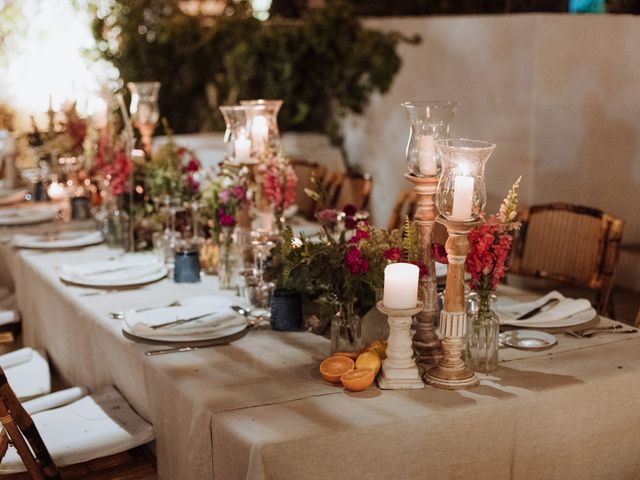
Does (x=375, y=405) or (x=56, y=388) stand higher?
(x=375, y=405)

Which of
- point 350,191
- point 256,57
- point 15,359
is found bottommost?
point 15,359

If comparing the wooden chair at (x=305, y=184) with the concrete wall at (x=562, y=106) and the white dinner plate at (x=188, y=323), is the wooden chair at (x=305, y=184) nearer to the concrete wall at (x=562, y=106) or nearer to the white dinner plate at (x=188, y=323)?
the concrete wall at (x=562, y=106)

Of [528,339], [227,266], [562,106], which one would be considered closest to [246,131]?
[227,266]

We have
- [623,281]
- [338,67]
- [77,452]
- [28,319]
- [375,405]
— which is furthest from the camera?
[338,67]

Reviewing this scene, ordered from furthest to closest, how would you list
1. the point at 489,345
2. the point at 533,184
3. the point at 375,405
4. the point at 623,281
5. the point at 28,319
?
the point at 533,184 < the point at 623,281 < the point at 28,319 < the point at 489,345 < the point at 375,405

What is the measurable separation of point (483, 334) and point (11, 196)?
325 cm

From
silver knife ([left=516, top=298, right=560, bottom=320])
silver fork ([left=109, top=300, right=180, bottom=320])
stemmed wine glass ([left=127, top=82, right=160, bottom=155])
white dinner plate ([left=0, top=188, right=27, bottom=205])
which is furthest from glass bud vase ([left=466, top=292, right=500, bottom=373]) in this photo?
white dinner plate ([left=0, top=188, right=27, bottom=205])

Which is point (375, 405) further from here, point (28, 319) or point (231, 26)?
point (231, 26)

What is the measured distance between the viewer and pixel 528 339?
227 centimetres

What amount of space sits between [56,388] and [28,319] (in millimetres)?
417

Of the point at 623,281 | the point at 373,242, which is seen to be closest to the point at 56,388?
the point at 373,242

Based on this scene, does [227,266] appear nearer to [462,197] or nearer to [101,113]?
[462,197]

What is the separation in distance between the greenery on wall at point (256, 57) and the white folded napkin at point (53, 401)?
3.99 metres

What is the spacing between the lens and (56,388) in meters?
3.04
